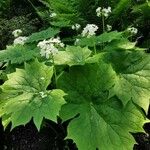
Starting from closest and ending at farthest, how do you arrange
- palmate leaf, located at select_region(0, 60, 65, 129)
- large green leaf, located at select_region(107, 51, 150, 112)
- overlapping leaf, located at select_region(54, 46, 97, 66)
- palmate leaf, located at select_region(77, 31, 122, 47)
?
1. palmate leaf, located at select_region(0, 60, 65, 129)
2. large green leaf, located at select_region(107, 51, 150, 112)
3. overlapping leaf, located at select_region(54, 46, 97, 66)
4. palmate leaf, located at select_region(77, 31, 122, 47)

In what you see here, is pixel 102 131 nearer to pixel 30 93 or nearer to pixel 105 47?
pixel 30 93

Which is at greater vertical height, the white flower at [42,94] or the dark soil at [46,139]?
the white flower at [42,94]

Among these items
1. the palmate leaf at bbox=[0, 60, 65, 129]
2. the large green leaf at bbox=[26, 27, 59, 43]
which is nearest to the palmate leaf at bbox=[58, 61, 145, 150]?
the palmate leaf at bbox=[0, 60, 65, 129]

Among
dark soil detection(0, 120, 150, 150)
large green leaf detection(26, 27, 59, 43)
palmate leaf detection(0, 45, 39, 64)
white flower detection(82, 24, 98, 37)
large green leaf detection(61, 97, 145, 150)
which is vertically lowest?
dark soil detection(0, 120, 150, 150)

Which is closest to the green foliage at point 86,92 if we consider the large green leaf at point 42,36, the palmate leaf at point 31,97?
the palmate leaf at point 31,97

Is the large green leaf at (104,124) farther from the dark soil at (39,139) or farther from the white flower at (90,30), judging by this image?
the white flower at (90,30)

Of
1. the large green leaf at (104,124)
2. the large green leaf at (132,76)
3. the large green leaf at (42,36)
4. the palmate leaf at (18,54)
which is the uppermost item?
the large green leaf at (42,36)

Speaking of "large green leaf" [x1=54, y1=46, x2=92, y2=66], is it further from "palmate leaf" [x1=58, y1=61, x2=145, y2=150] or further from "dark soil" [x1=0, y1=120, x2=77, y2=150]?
"dark soil" [x1=0, y1=120, x2=77, y2=150]

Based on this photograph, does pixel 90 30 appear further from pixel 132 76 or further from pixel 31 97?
pixel 31 97
